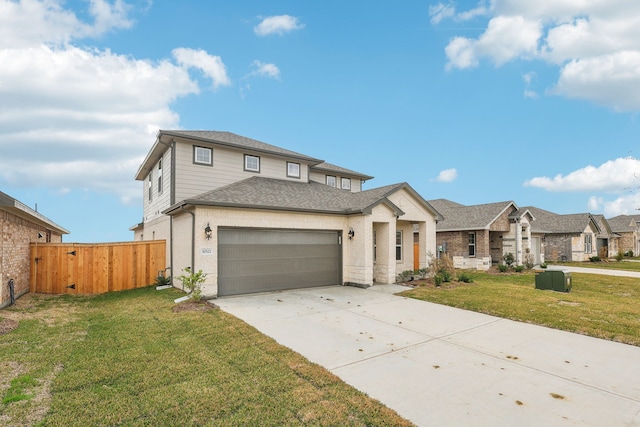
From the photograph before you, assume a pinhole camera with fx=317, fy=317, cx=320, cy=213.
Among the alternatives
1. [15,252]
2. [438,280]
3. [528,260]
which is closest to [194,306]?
[15,252]

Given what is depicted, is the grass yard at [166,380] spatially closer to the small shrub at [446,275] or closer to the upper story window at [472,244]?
the small shrub at [446,275]

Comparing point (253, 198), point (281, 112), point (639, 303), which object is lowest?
point (639, 303)

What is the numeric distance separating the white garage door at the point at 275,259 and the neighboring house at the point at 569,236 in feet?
80.4

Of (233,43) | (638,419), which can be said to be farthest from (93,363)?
(233,43)

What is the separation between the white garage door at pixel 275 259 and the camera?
10.9 m

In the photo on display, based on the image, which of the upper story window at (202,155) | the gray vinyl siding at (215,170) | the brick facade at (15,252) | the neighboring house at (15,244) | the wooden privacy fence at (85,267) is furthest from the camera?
the upper story window at (202,155)

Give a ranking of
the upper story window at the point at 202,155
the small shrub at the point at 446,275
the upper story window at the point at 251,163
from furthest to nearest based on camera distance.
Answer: the upper story window at the point at 251,163
the upper story window at the point at 202,155
the small shrub at the point at 446,275

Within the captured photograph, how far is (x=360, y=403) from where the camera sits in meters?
3.82

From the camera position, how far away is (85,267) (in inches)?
496

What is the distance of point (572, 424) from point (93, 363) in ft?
21.8

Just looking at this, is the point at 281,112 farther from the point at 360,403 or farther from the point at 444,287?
the point at 360,403

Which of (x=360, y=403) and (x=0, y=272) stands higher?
(x=0, y=272)

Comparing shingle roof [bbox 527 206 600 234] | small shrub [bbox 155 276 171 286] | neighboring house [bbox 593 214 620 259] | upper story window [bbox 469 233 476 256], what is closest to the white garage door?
small shrub [bbox 155 276 171 286]

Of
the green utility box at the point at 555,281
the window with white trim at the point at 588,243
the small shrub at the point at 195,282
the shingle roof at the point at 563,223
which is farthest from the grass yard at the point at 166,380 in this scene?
the window with white trim at the point at 588,243
